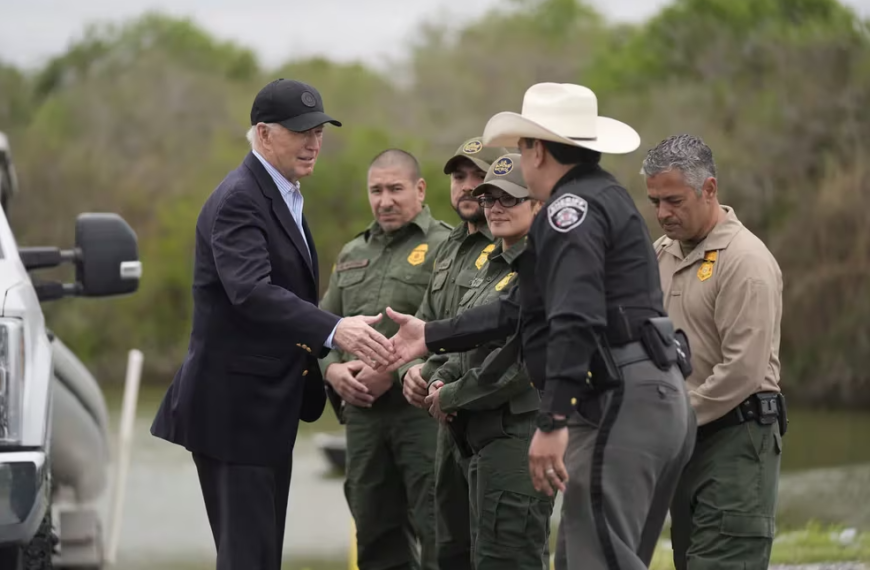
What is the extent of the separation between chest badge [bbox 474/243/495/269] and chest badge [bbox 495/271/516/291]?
364 millimetres

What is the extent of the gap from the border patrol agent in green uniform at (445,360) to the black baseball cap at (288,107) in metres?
0.83

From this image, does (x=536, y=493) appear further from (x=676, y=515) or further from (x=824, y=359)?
(x=824, y=359)

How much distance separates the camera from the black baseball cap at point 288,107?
5375 mm

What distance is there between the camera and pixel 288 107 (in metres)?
5.39

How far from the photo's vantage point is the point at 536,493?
211 inches

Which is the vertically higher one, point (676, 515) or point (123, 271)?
point (123, 271)

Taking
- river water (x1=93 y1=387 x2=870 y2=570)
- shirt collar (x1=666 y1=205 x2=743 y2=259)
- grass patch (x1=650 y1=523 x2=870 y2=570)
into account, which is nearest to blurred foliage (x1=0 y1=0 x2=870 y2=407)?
river water (x1=93 y1=387 x2=870 y2=570)

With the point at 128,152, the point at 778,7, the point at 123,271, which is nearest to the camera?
the point at 123,271

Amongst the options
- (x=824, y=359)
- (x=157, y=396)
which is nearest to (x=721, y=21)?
(x=824, y=359)

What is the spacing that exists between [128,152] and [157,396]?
14938mm

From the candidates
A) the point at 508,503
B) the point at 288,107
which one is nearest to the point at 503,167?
the point at 288,107

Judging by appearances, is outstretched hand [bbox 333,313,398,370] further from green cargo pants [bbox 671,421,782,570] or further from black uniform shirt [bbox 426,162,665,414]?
green cargo pants [bbox 671,421,782,570]

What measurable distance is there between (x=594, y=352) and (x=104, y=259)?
2.99m

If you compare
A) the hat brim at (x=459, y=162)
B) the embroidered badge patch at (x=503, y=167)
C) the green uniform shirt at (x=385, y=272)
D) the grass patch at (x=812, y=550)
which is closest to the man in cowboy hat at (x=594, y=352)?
the embroidered badge patch at (x=503, y=167)
